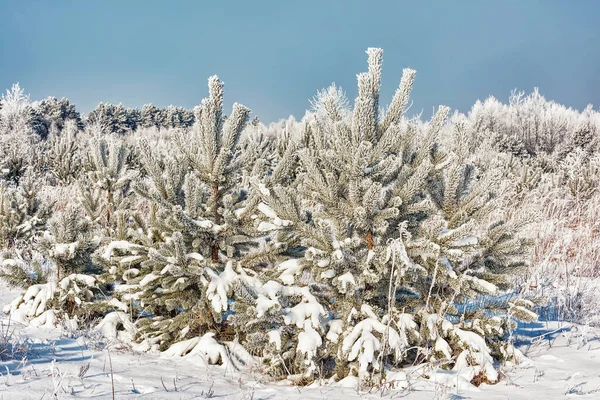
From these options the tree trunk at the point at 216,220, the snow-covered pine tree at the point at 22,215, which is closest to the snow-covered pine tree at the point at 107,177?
the snow-covered pine tree at the point at 22,215

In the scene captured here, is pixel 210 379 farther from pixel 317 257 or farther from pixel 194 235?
pixel 194 235

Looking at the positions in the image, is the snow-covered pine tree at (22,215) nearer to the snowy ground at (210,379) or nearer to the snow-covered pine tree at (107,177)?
the snow-covered pine tree at (107,177)

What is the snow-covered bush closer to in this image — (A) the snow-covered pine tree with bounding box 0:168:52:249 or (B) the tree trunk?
(B) the tree trunk

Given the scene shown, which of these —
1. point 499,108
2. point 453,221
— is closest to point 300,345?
point 453,221

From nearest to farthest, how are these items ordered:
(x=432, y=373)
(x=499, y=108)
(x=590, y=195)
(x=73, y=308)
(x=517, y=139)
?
(x=432, y=373), (x=73, y=308), (x=590, y=195), (x=517, y=139), (x=499, y=108)

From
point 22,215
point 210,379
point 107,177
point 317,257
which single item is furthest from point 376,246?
point 22,215

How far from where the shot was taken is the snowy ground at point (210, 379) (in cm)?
234

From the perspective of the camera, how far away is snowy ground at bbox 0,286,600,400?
234 centimetres

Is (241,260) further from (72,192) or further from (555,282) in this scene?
(72,192)

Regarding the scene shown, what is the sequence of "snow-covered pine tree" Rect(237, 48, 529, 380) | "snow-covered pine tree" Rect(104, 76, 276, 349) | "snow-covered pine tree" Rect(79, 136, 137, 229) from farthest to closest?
"snow-covered pine tree" Rect(79, 136, 137, 229)
"snow-covered pine tree" Rect(104, 76, 276, 349)
"snow-covered pine tree" Rect(237, 48, 529, 380)

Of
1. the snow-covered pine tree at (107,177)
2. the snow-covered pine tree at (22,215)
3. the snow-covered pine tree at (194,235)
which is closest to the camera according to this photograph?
the snow-covered pine tree at (194,235)

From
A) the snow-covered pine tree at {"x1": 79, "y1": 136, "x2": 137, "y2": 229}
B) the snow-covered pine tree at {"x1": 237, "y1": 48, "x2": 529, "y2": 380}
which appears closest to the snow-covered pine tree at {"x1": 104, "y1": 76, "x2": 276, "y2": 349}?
the snow-covered pine tree at {"x1": 237, "y1": 48, "x2": 529, "y2": 380}

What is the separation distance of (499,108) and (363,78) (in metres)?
18.6

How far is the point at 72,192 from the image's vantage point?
39.3 ft
